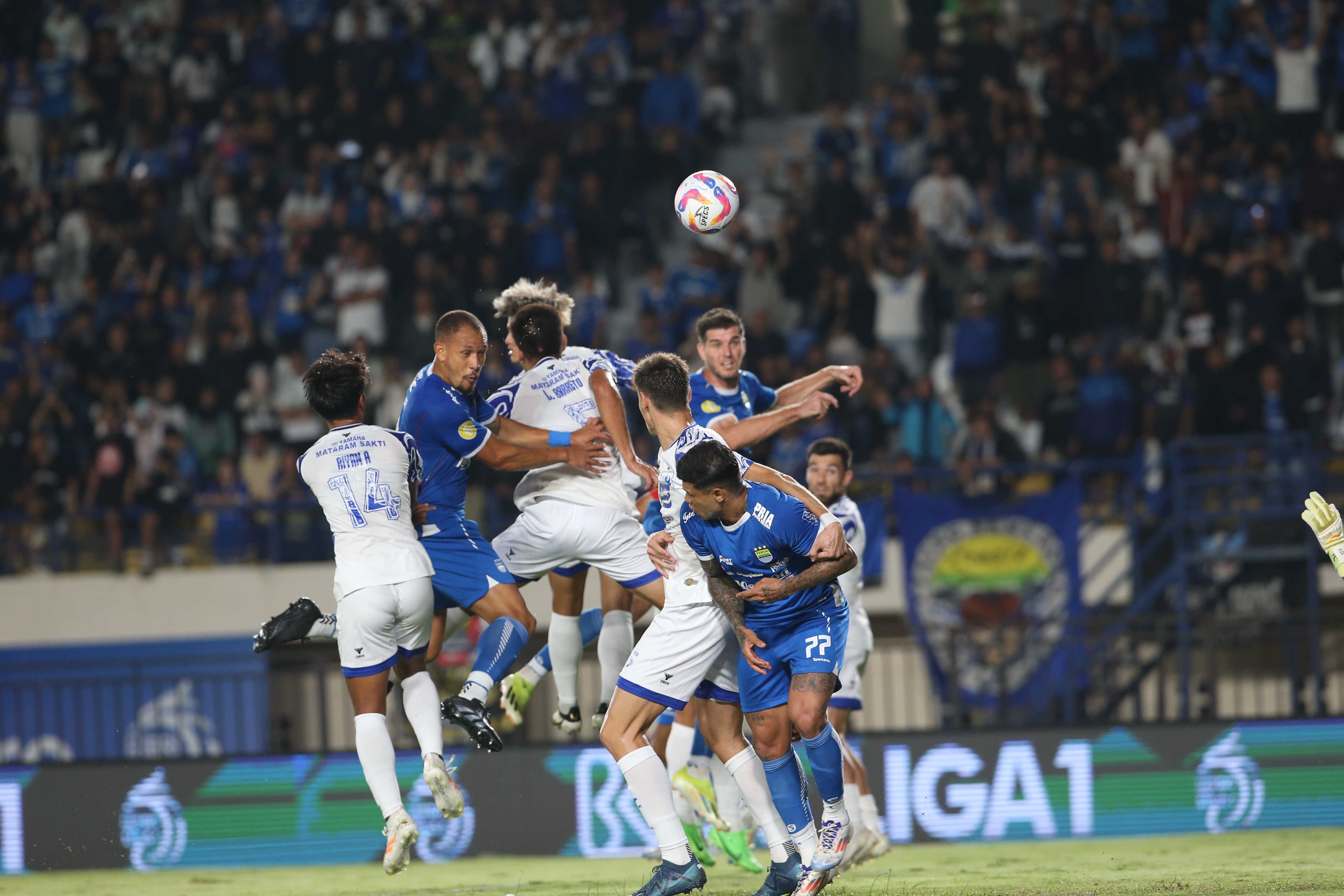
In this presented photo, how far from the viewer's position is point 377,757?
309 inches

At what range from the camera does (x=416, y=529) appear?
27.3ft

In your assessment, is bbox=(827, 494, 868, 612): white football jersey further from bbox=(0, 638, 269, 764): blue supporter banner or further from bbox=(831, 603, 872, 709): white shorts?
bbox=(0, 638, 269, 764): blue supporter banner

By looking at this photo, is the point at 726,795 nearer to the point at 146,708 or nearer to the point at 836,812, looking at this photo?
the point at 836,812

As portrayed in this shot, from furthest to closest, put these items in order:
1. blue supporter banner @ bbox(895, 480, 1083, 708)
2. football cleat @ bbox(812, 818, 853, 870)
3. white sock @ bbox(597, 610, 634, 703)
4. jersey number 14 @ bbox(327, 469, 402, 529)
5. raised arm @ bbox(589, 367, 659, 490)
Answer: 1. blue supporter banner @ bbox(895, 480, 1083, 708)
2. white sock @ bbox(597, 610, 634, 703)
3. raised arm @ bbox(589, 367, 659, 490)
4. jersey number 14 @ bbox(327, 469, 402, 529)
5. football cleat @ bbox(812, 818, 853, 870)

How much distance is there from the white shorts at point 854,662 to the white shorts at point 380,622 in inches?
101

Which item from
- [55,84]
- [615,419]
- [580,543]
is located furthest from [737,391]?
[55,84]

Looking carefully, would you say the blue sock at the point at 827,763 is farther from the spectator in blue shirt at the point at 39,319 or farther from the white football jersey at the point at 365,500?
the spectator in blue shirt at the point at 39,319

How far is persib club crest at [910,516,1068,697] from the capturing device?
13195 millimetres

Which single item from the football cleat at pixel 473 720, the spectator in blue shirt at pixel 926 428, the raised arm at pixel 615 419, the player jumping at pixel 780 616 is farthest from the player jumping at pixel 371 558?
the spectator in blue shirt at pixel 926 428

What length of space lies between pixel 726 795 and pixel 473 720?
1.93 metres

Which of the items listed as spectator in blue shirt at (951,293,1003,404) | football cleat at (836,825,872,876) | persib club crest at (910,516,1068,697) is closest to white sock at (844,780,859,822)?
football cleat at (836,825,872,876)

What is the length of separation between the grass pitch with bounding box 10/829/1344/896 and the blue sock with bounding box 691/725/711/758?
724 mm

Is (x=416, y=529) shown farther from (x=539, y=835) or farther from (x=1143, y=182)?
(x=1143, y=182)

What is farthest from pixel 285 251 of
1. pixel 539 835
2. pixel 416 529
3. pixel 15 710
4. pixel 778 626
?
pixel 778 626
